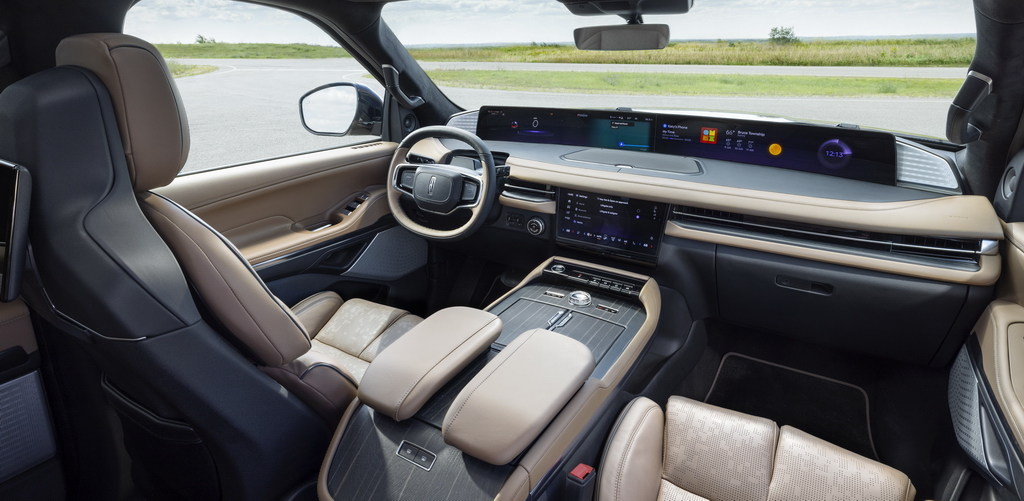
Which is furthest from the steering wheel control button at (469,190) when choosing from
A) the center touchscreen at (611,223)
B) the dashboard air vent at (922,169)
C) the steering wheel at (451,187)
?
the dashboard air vent at (922,169)

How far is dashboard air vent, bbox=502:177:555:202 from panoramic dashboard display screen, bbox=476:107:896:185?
1.47 feet

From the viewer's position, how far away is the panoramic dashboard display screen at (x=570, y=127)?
8.27 ft

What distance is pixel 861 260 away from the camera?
5.70 ft

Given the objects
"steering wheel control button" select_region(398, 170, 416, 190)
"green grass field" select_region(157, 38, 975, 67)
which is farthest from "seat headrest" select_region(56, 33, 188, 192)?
"steering wheel control button" select_region(398, 170, 416, 190)

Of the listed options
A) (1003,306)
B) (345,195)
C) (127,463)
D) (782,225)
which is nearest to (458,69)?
(345,195)

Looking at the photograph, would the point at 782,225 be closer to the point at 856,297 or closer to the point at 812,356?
the point at 856,297

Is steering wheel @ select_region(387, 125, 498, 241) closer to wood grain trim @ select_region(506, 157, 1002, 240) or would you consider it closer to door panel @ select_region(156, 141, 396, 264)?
wood grain trim @ select_region(506, 157, 1002, 240)

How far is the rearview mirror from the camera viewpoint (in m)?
1.96

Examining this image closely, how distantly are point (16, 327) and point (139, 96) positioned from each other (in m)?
1.00

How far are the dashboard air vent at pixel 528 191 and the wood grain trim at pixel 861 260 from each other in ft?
1.84

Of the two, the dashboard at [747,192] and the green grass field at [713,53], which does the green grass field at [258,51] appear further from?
the dashboard at [747,192]

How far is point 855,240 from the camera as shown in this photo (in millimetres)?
1771

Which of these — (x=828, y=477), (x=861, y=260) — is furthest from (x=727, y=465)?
(x=861, y=260)

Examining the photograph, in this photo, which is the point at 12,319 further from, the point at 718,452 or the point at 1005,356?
the point at 1005,356
